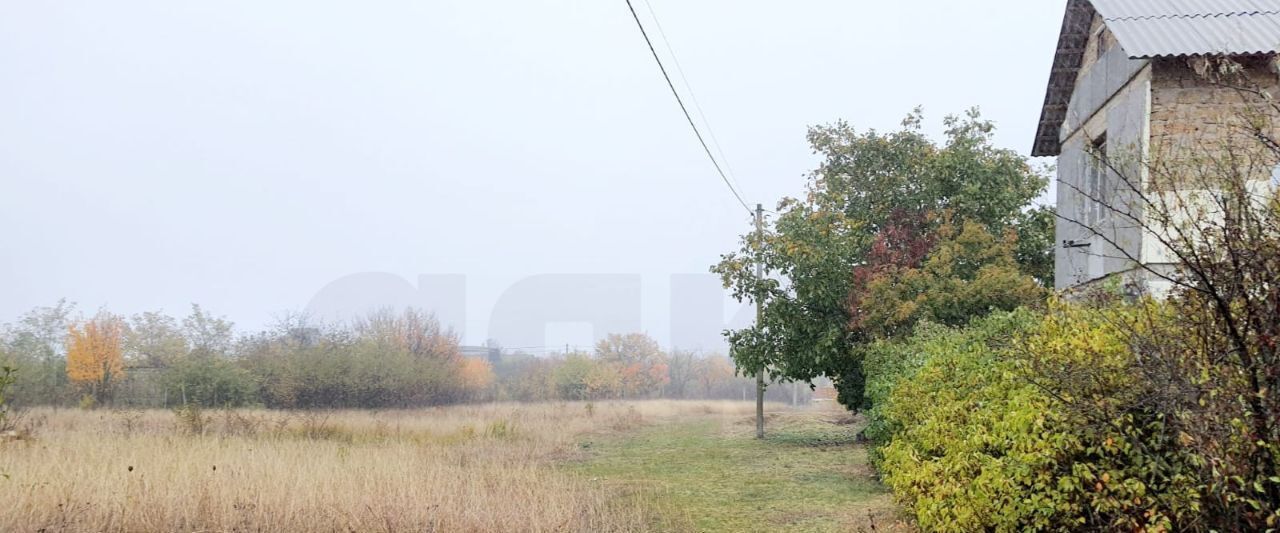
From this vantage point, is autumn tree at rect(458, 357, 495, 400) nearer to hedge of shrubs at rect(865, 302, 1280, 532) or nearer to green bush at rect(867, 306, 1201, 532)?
green bush at rect(867, 306, 1201, 532)

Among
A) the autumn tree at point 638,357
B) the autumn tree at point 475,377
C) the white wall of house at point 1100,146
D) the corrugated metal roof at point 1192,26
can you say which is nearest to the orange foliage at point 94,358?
the autumn tree at point 475,377

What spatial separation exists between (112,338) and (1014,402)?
32.2m

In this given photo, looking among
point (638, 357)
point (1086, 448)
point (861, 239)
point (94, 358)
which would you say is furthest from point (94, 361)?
point (638, 357)

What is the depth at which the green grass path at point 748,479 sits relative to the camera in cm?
899

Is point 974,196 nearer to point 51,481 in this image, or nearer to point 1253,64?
point 1253,64

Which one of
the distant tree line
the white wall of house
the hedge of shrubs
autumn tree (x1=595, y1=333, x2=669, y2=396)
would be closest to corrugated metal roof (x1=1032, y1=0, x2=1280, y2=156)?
the white wall of house

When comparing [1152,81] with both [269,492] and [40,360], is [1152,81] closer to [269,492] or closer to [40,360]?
[269,492]

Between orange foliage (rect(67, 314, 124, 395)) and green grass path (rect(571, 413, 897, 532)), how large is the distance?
17.6 m

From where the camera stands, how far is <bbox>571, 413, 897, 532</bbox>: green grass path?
8992 millimetres

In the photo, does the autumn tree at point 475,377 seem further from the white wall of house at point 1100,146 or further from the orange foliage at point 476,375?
the white wall of house at point 1100,146

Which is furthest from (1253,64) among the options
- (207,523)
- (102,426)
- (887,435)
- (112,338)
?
(112,338)

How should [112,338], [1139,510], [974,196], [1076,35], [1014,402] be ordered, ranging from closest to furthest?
[1139,510] < [1014,402] < [1076,35] < [974,196] < [112,338]

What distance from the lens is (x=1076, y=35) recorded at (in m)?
13.4

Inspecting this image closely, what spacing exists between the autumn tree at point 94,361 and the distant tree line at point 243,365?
3 cm
